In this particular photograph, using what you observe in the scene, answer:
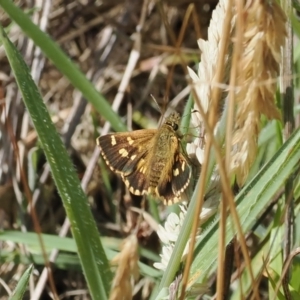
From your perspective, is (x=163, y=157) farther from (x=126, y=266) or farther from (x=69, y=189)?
(x=126, y=266)

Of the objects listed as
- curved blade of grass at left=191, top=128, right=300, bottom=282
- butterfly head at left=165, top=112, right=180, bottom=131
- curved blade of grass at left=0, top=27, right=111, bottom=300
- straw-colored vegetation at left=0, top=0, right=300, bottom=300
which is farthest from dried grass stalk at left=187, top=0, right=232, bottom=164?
butterfly head at left=165, top=112, right=180, bottom=131

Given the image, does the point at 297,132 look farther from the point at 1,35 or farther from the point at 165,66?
the point at 165,66

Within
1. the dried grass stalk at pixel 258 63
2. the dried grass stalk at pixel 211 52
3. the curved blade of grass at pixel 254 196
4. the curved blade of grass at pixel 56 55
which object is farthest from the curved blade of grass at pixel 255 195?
the curved blade of grass at pixel 56 55

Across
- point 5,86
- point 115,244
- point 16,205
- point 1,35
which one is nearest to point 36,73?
point 5,86

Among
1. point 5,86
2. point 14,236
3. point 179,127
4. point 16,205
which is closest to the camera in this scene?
point 179,127

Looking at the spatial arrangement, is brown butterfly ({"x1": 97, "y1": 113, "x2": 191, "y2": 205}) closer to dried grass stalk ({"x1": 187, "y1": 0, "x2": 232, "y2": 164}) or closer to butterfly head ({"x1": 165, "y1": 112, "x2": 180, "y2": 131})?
butterfly head ({"x1": 165, "y1": 112, "x2": 180, "y2": 131})

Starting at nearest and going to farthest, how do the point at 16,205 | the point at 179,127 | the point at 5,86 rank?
the point at 179,127 < the point at 16,205 < the point at 5,86
